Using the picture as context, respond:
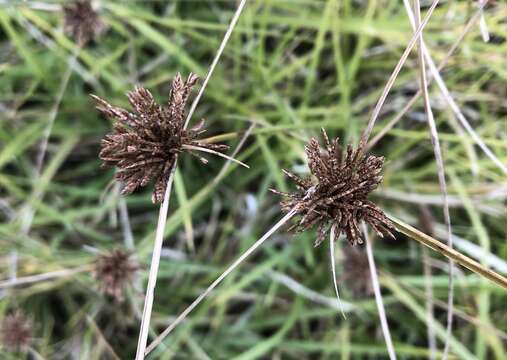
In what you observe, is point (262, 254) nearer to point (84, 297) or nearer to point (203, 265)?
point (203, 265)

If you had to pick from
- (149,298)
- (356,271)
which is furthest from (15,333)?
(356,271)

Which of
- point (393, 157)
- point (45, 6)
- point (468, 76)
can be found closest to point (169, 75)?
point (45, 6)

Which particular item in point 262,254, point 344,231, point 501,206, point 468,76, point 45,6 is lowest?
point 344,231

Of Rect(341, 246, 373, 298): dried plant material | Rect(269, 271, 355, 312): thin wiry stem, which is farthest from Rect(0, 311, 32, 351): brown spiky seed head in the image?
Rect(341, 246, 373, 298): dried plant material

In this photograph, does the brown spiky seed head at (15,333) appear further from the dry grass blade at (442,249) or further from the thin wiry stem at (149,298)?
the dry grass blade at (442,249)

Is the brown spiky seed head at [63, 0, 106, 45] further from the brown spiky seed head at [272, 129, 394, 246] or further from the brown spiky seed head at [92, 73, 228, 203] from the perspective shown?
the brown spiky seed head at [272, 129, 394, 246]
